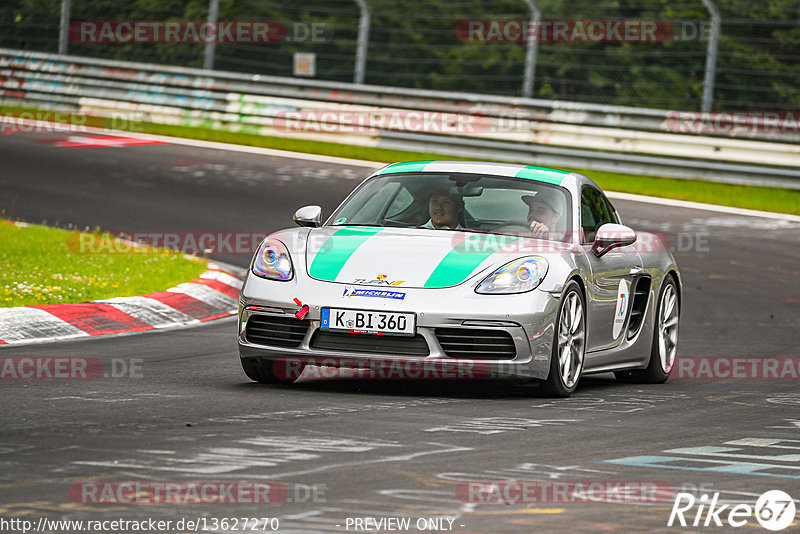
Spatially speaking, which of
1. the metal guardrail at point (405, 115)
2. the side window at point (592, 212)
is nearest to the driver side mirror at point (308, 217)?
the side window at point (592, 212)

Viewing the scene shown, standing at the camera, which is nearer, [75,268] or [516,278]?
[516,278]

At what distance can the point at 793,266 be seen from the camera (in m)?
14.6

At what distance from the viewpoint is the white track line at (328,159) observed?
18083mm

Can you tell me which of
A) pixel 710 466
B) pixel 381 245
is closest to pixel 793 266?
pixel 381 245

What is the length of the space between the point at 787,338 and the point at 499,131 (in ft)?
33.7

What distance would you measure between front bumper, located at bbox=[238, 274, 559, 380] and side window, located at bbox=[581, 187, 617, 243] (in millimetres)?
1212

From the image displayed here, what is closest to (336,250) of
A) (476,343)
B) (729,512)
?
(476,343)

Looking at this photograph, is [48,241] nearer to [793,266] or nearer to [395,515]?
[793,266]

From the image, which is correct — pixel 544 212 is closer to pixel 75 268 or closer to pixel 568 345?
pixel 568 345

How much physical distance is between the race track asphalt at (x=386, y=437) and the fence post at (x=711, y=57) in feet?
26.3

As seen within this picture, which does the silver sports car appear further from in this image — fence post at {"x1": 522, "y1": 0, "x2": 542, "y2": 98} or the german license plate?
fence post at {"x1": 522, "y1": 0, "x2": 542, "y2": 98}

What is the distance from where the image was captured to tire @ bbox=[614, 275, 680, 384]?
31.0 feet

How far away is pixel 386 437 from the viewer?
20.1 ft

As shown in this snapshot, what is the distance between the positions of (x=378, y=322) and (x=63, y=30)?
60.9 feet
